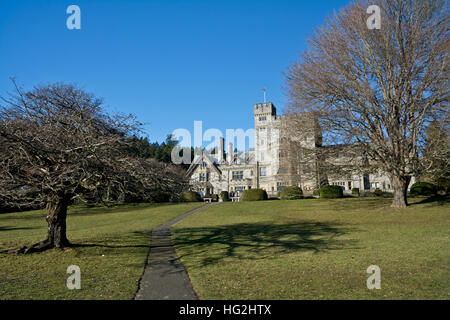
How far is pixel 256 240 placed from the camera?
14.7 metres

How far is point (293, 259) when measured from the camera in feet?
34.6

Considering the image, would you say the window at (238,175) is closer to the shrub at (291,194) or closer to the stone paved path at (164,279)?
the shrub at (291,194)

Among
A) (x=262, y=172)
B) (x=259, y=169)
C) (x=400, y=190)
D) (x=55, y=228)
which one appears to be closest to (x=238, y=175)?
(x=259, y=169)

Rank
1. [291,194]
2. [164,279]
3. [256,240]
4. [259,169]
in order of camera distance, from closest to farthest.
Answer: [164,279] < [256,240] < [291,194] < [259,169]

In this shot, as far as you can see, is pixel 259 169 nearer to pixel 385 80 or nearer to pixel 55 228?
pixel 385 80

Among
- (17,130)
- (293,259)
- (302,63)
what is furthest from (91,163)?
(302,63)

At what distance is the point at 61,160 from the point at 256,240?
934 cm

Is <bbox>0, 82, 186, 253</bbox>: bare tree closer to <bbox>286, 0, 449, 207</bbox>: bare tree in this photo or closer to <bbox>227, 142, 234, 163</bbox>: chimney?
<bbox>286, 0, 449, 207</bbox>: bare tree

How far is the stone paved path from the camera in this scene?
22.9 ft

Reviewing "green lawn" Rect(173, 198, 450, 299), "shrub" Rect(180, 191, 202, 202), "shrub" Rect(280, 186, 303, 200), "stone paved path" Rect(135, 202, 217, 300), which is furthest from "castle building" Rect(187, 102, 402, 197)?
"stone paved path" Rect(135, 202, 217, 300)

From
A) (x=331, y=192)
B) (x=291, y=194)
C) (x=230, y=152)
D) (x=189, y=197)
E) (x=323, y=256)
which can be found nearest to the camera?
(x=323, y=256)

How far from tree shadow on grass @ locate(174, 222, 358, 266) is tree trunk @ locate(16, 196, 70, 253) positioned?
15.7ft

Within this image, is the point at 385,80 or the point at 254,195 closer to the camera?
the point at 385,80
